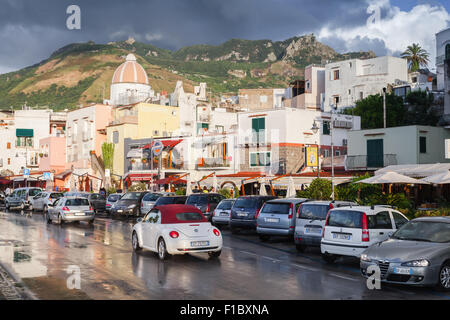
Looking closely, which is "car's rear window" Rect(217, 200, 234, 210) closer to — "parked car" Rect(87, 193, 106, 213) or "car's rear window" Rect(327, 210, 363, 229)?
"car's rear window" Rect(327, 210, 363, 229)

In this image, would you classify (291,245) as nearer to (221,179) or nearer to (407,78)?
(221,179)

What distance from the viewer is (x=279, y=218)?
19094 millimetres

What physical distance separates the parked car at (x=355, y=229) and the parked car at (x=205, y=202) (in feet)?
42.6

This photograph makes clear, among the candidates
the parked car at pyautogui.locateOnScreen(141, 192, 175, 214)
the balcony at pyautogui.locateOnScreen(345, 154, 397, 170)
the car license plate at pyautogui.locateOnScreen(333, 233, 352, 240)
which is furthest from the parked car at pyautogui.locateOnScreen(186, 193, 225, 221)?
the balcony at pyautogui.locateOnScreen(345, 154, 397, 170)

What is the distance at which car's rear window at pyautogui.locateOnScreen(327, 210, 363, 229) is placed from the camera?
13.9m

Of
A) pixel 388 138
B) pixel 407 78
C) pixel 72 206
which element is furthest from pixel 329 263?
pixel 407 78

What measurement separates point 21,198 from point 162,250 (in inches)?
1328

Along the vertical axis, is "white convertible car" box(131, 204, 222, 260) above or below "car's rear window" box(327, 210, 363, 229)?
below

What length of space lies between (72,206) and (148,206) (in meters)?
5.51

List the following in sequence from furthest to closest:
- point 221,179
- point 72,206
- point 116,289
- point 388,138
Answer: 1. point 221,179
2. point 388,138
3. point 72,206
4. point 116,289

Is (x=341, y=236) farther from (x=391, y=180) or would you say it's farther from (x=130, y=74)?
(x=130, y=74)

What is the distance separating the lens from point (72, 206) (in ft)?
93.6

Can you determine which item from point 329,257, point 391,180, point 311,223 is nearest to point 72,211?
point 311,223

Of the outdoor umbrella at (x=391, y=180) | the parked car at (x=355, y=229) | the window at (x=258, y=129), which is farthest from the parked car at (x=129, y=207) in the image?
the parked car at (x=355, y=229)
